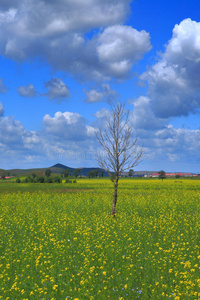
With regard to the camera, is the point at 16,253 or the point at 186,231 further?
the point at 186,231

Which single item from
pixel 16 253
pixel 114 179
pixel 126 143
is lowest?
pixel 16 253

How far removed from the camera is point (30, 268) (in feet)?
32.9

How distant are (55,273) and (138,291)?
3248mm

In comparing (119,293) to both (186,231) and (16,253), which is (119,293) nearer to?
(16,253)

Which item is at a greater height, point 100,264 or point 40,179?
point 40,179

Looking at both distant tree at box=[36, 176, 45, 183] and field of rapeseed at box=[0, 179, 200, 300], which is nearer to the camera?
field of rapeseed at box=[0, 179, 200, 300]

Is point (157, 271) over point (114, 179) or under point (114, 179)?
under

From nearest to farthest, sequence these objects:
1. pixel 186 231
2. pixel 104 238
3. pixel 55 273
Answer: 1. pixel 55 273
2. pixel 104 238
3. pixel 186 231

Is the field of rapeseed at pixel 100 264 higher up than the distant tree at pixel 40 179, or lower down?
lower down

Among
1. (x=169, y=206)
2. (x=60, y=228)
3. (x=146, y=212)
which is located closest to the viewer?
(x=60, y=228)

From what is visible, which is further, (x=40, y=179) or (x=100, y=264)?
(x=40, y=179)

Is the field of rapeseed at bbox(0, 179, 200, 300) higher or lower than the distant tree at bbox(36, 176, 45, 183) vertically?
lower

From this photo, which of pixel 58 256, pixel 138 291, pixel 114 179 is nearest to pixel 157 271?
pixel 138 291

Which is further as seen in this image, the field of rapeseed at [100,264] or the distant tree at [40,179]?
the distant tree at [40,179]
